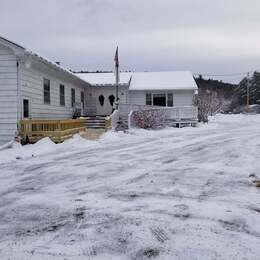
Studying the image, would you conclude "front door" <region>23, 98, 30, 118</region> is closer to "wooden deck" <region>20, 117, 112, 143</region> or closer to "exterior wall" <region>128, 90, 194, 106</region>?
"wooden deck" <region>20, 117, 112, 143</region>

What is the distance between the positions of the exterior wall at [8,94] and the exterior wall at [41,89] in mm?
372

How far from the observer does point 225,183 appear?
8.07m

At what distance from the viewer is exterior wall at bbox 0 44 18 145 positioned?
15477mm

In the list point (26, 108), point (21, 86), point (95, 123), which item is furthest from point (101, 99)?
point (21, 86)

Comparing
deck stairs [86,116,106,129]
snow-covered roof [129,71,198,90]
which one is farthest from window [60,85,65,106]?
snow-covered roof [129,71,198,90]

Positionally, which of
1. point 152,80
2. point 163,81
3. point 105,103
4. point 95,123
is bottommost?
point 95,123

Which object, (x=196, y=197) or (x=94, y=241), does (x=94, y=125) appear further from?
(x=94, y=241)

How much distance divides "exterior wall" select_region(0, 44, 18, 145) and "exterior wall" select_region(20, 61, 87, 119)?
1.22ft

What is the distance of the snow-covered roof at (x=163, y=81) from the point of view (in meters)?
29.4

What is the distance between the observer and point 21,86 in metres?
→ 15.7

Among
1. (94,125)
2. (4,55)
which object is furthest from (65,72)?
(4,55)

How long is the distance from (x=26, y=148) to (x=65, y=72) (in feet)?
23.7

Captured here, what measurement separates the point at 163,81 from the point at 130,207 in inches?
987

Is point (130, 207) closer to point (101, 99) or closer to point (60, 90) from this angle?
point (60, 90)
